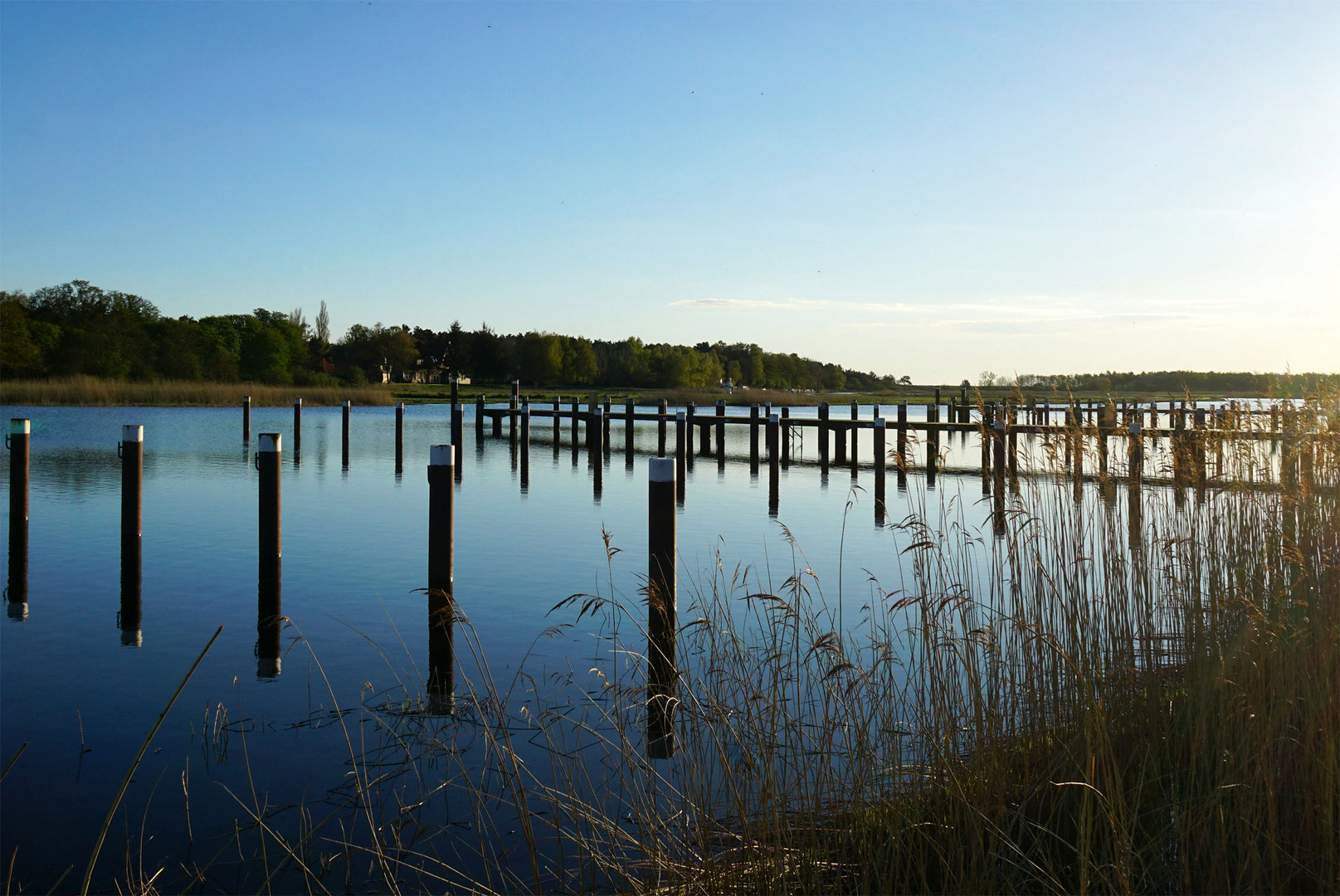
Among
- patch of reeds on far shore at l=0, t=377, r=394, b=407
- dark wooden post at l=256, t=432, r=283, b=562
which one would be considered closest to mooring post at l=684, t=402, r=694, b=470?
dark wooden post at l=256, t=432, r=283, b=562

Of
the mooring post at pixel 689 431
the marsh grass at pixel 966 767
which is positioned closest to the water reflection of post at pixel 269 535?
the marsh grass at pixel 966 767

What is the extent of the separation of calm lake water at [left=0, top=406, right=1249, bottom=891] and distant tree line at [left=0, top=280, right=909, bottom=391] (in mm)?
43394

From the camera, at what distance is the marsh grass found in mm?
2865

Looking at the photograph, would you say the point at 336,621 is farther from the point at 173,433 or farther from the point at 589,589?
the point at 173,433

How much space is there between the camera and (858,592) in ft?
28.8

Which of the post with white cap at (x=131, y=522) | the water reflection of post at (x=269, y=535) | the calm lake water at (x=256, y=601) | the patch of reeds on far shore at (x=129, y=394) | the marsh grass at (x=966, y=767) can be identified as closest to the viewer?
the marsh grass at (x=966, y=767)

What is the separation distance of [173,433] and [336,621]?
945 inches

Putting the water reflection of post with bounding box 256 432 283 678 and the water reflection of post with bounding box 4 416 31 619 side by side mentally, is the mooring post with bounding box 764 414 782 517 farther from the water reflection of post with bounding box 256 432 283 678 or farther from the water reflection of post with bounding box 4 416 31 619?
the water reflection of post with bounding box 4 416 31 619

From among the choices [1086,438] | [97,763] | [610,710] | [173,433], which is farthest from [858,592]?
[173,433]

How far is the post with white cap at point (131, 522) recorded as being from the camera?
24.9 feet

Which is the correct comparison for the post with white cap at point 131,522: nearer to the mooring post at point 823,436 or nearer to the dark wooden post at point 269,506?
the dark wooden post at point 269,506

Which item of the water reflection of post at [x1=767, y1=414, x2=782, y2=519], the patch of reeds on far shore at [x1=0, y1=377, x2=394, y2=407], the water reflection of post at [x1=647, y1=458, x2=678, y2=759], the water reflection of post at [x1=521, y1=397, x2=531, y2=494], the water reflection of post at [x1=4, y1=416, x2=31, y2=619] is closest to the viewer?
the water reflection of post at [x1=647, y1=458, x2=678, y2=759]

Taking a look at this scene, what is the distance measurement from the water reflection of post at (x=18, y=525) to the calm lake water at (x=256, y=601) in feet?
0.56

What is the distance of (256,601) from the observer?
8133 mm
